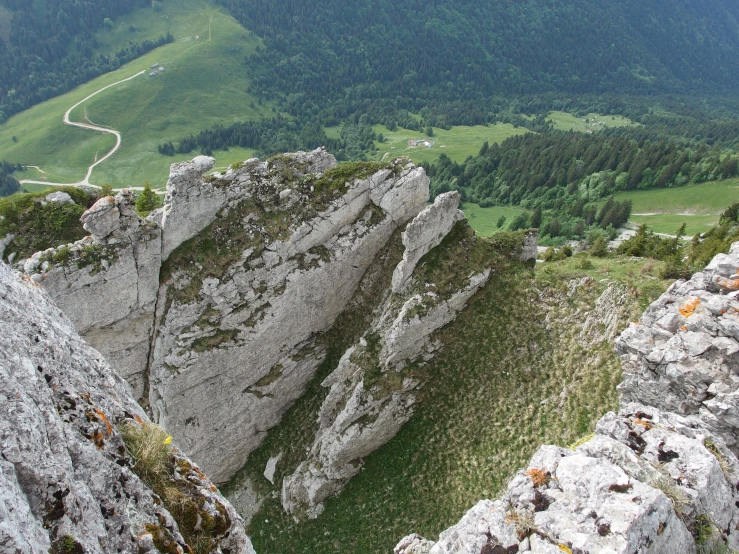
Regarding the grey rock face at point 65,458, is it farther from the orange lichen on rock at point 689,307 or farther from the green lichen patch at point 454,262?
the green lichen patch at point 454,262

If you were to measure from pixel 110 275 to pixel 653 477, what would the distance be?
30386 mm

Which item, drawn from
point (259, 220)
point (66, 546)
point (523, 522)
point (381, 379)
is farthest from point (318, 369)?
point (66, 546)

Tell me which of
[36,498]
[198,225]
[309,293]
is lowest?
[309,293]

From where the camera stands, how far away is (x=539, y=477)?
1383 centimetres

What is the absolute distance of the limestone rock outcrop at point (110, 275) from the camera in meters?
26.6

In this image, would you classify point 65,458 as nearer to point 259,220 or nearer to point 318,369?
point 259,220

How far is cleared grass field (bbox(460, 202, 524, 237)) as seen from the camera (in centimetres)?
10999

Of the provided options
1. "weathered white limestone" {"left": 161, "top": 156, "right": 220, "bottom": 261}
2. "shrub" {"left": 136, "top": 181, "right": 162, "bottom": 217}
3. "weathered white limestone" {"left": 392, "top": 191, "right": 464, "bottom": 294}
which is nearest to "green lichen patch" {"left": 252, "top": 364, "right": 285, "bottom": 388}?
"weathered white limestone" {"left": 392, "top": 191, "right": 464, "bottom": 294}

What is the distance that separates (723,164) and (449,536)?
12934 centimetres

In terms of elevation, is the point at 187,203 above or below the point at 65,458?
below

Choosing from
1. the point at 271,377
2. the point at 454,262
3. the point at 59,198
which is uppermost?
the point at 59,198

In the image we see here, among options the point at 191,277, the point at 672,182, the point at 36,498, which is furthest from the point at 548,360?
the point at 672,182

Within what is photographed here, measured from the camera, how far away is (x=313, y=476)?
29.7m

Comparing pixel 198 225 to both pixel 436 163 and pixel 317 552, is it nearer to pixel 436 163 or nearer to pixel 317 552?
pixel 317 552
